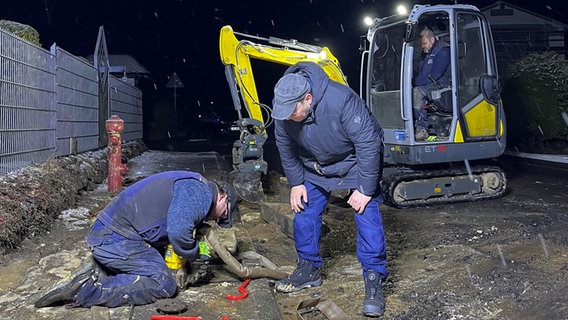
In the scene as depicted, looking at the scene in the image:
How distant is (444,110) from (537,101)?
8.11m

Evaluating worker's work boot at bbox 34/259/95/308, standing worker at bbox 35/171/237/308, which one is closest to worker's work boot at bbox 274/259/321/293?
standing worker at bbox 35/171/237/308

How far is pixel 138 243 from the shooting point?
3875mm

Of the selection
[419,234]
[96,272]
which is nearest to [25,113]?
[96,272]

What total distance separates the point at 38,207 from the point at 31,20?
34307 millimetres

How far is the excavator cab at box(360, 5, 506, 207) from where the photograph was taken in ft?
27.0

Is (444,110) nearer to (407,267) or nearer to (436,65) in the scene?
(436,65)

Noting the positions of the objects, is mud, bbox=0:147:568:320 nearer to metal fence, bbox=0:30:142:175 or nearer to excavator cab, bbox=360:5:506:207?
excavator cab, bbox=360:5:506:207

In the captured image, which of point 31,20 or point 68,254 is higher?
point 31,20

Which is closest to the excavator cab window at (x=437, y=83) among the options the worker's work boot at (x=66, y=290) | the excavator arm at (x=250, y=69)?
the excavator arm at (x=250, y=69)

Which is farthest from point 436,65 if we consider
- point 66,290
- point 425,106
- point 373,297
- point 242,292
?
point 66,290

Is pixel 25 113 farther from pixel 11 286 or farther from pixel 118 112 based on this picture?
pixel 118 112

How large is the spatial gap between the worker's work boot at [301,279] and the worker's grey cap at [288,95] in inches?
54.7

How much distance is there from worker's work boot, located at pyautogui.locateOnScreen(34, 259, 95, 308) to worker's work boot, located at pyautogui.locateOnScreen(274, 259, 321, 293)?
1.51 m

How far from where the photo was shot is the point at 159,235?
3898 mm
